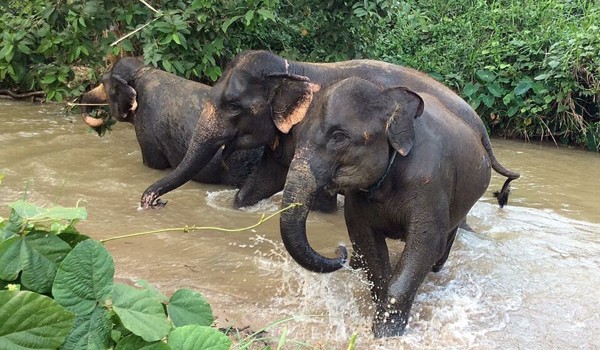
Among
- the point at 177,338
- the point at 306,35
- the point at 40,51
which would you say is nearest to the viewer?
the point at 177,338

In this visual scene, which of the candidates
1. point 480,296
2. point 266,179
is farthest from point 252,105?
point 480,296

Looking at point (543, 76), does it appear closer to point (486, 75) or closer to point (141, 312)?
point (486, 75)

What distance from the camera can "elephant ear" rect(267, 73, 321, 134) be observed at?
3.82 metres

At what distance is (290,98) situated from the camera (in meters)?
3.85

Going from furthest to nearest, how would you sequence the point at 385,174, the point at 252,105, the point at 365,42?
the point at 365,42
the point at 252,105
the point at 385,174

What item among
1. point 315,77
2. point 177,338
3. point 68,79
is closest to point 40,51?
point 68,79

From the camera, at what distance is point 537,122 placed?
785 cm

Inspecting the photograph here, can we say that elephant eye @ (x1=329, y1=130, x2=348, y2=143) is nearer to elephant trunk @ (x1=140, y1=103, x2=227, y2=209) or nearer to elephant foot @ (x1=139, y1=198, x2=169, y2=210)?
elephant trunk @ (x1=140, y1=103, x2=227, y2=209)

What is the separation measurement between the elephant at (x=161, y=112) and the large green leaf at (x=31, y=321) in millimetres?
3831

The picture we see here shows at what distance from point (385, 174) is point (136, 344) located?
1625mm

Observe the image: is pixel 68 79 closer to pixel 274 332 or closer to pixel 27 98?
pixel 27 98

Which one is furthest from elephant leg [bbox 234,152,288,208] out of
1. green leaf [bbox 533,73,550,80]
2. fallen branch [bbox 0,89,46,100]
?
fallen branch [bbox 0,89,46,100]

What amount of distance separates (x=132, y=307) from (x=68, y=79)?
5.21 m

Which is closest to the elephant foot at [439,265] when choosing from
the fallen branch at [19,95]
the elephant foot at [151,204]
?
the elephant foot at [151,204]
